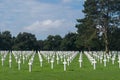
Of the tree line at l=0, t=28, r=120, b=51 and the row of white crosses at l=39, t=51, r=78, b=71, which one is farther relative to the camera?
the tree line at l=0, t=28, r=120, b=51

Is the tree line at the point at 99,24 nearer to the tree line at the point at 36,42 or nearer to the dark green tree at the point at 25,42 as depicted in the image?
the tree line at the point at 36,42

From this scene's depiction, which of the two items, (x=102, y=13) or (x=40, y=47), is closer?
(x=102, y=13)

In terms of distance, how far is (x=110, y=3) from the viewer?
77.0 metres

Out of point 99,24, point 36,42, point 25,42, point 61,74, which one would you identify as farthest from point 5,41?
point 61,74

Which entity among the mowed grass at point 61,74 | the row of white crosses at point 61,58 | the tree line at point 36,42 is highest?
the tree line at point 36,42

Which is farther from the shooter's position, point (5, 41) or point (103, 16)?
point (5, 41)

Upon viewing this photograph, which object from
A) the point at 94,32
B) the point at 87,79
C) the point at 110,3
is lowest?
the point at 87,79

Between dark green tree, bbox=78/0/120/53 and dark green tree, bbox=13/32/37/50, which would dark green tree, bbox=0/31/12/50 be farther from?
dark green tree, bbox=78/0/120/53

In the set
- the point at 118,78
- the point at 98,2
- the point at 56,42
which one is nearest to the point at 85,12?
the point at 98,2

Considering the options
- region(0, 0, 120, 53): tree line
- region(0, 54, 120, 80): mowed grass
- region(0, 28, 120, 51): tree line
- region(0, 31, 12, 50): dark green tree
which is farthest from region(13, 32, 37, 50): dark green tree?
region(0, 54, 120, 80): mowed grass

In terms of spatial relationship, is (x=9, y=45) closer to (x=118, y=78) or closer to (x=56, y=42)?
(x=56, y=42)

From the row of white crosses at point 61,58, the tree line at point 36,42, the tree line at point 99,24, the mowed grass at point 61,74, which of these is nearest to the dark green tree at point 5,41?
the tree line at point 36,42

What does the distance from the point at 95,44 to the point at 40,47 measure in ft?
133

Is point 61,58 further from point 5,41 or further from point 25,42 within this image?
point 5,41
